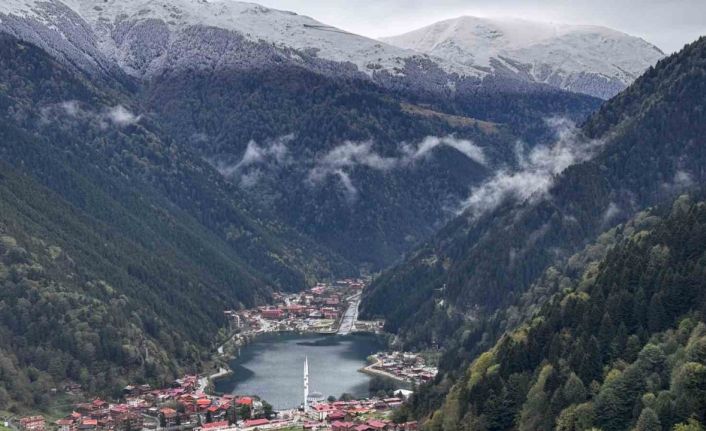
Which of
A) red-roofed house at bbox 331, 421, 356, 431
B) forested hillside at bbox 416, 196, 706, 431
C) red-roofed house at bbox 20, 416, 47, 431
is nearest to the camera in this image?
forested hillside at bbox 416, 196, 706, 431

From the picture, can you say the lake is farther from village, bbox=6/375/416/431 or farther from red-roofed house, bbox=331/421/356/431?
red-roofed house, bbox=331/421/356/431

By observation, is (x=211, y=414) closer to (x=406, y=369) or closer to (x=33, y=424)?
(x=33, y=424)

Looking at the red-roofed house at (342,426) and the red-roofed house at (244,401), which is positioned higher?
the red-roofed house at (342,426)

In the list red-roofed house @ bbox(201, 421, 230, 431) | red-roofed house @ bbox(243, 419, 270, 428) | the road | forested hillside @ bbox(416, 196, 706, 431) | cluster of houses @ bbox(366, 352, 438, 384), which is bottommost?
red-roofed house @ bbox(201, 421, 230, 431)

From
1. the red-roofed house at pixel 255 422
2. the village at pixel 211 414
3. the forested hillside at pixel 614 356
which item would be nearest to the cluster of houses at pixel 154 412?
the village at pixel 211 414

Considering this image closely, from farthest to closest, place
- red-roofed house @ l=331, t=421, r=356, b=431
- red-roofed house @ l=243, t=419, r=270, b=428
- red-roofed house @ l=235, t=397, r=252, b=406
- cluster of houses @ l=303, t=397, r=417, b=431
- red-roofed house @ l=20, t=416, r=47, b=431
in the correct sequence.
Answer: red-roofed house @ l=235, t=397, r=252, b=406 < red-roofed house @ l=243, t=419, r=270, b=428 < red-roofed house @ l=20, t=416, r=47, b=431 < red-roofed house @ l=331, t=421, r=356, b=431 < cluster of houses @ l=303, t=397, r=417, b=431

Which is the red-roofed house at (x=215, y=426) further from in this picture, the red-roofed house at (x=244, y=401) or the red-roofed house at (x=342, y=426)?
the red-roofed house at (x=342, y=426)

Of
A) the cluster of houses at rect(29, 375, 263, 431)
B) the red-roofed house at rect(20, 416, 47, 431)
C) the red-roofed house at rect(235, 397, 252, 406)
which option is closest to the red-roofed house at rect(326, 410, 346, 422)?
the cluster of houses at rect(29, 375, 263, 431)
